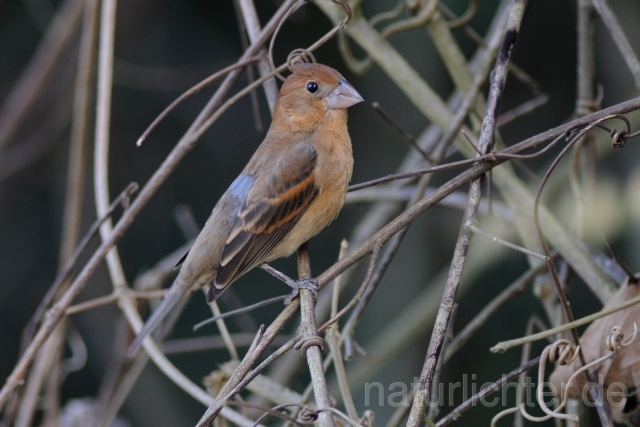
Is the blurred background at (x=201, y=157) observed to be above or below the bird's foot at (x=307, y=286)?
above

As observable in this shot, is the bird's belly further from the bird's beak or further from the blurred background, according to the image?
the blurred background

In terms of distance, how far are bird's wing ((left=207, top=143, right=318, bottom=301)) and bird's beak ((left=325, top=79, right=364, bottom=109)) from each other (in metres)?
0.26

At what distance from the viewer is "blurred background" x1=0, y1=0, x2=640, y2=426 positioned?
5.34 m

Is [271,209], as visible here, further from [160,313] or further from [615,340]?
[615,340]

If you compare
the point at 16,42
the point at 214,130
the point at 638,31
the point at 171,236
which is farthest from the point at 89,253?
the point at 638,31

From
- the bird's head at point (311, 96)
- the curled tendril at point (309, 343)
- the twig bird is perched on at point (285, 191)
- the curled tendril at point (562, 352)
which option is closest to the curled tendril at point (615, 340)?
the curled tendril at point (562, 352)

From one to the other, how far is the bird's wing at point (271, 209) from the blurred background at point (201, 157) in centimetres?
171

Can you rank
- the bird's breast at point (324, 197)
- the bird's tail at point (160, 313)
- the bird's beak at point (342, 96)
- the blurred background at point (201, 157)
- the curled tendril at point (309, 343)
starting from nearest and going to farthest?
1. the curled tendril at point (309, 343)
2. the bird's tail at point (160, 313)
3. the bird's breast at point (324, 197)
4. the bird's beak at point (342, 96)
5. the blurred background at point (201, 157)

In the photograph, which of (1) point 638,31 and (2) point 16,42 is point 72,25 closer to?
(2) point 16,42

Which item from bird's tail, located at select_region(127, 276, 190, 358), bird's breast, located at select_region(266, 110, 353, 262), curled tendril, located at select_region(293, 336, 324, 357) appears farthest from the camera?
bird's breast, located at select_region(266, 110, 353, 262)

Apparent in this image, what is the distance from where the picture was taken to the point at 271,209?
11.1 ft

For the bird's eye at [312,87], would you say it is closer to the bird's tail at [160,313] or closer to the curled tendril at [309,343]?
the bird's tail at [160,313]

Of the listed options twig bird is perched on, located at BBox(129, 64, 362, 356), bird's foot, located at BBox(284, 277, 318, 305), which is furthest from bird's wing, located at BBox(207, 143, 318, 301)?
bird's foot, located at BBox(284, 277, 318, 305)

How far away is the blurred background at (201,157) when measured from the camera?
210 inches
